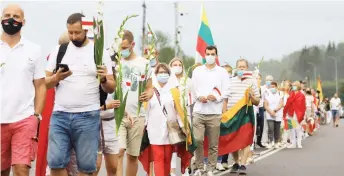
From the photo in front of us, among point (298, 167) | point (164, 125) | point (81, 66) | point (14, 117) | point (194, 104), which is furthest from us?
point (298, 167)

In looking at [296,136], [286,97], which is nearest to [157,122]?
[296,136]

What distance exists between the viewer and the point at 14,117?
5.96 m

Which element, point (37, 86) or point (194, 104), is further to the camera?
point (194, 104)

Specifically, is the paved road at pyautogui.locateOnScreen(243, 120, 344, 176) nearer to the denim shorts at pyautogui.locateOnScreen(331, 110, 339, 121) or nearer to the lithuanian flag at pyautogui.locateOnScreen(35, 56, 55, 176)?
the lithuanian flag at pyautogui.locateOnScreen(35, 56, 55, 176)

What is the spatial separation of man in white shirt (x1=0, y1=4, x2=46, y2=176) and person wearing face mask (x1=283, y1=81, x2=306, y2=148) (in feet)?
41.6

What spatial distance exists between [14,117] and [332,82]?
3901 inches

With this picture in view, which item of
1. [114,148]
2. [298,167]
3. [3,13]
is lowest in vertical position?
[298,167]

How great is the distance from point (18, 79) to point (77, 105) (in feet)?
2.03

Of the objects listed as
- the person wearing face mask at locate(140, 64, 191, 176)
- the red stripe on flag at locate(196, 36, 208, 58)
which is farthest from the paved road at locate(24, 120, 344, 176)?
the person wearing face mask at locate(140, 64, 191, 176)

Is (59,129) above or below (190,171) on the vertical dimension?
above

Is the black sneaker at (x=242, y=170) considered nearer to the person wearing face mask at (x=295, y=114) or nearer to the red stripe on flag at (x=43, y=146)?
the red stripe on flag at (x=43, y=146)

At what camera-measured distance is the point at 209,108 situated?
10.5 metres

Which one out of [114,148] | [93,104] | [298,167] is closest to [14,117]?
[93,104]

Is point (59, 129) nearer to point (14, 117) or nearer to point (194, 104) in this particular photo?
point (14, 117)
